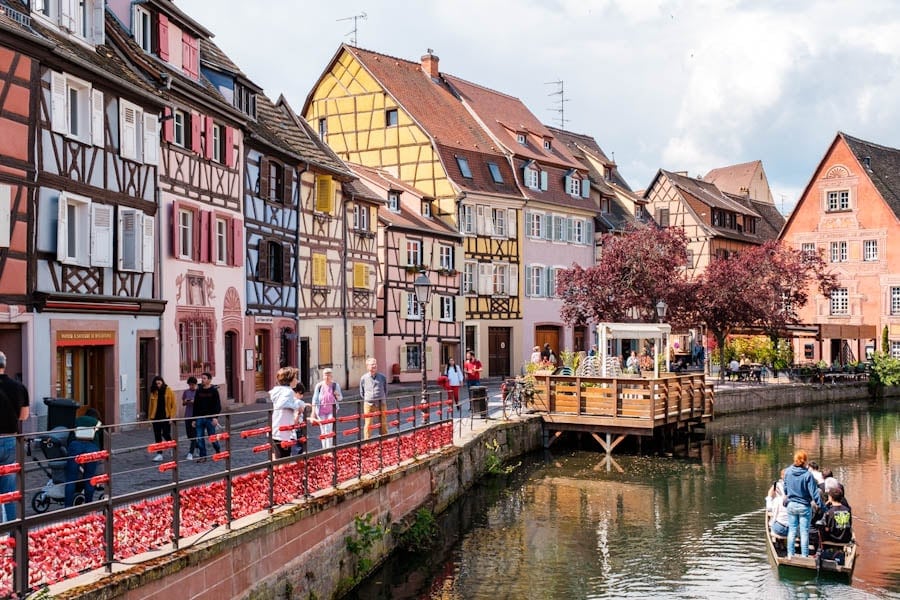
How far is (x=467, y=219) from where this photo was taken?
4941 centimetres

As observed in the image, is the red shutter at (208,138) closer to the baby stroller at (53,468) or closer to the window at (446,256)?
the baby stroller at (53,468)

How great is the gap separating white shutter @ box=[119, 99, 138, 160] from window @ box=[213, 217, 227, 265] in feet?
18.1

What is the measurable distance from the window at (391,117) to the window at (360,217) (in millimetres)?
A: 9714

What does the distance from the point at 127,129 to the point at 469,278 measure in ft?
92.3

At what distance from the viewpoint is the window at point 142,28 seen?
25.4 metres

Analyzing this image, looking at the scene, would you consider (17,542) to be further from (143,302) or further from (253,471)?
(143,302)

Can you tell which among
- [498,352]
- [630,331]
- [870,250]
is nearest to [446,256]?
[498,352]

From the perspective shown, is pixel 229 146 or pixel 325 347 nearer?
pixel 229 146

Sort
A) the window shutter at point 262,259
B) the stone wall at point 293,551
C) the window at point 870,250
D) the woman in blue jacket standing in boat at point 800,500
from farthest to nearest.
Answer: the window at point 870,250 < the window shutter at point 262,259 < the woman in blue jacket standing in boat at point 800,500 < the stone wall at point 293,551

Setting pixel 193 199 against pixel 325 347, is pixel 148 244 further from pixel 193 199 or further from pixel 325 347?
pixel 325 347

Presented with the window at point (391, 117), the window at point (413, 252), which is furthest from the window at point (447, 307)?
the window at point (391, 117)

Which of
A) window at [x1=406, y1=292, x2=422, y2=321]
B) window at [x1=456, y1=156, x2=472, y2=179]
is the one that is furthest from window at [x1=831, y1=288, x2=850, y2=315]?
window at [x1=406, y1=292, x2=422, y2=321]

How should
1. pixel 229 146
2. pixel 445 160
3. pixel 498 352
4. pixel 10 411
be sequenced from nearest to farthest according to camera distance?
pixel 10 411, pixel 229 146, pixel 445 160, pixel 498 352

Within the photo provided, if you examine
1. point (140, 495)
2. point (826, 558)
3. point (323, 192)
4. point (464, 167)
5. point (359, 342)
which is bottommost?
point (826, 558)
